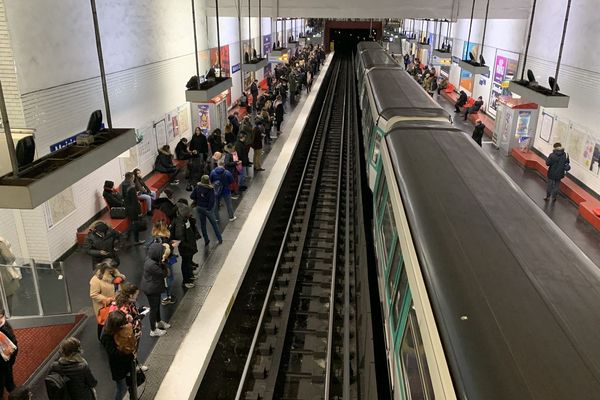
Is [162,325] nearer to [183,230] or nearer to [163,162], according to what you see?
[183,230]

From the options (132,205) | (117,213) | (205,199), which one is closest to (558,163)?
(205,199)

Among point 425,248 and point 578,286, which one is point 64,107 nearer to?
point 425,248

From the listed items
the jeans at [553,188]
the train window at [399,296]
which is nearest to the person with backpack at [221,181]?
the train window at [399,296]

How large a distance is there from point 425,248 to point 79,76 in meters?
8.45

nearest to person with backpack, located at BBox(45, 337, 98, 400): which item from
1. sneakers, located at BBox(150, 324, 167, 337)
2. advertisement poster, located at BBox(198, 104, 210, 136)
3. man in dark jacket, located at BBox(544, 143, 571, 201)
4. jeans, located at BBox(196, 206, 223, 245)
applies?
sneakers, located at BBox(150, 324, 167, 337)

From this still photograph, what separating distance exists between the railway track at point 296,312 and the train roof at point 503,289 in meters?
2.78

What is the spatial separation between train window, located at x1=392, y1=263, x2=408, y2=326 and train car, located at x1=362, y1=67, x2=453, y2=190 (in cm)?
330

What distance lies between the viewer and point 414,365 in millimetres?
3443

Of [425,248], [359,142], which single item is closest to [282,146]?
[359,142]

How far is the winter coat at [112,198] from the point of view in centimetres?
988

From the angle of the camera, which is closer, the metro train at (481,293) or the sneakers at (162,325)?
the metro train at (481,293)

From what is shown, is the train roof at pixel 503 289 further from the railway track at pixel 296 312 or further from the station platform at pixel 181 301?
the station platform at pixel 181 301

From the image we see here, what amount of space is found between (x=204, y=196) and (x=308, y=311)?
294cm

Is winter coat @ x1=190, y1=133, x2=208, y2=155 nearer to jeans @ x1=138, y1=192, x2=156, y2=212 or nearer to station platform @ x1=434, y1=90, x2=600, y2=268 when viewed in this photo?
jeans @ x1=138, y1=192, x2=156, y2=212
